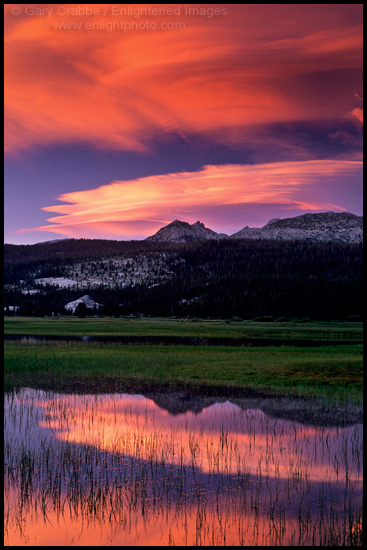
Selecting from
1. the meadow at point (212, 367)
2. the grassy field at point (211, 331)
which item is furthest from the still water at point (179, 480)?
the grassy field at point (211, 331)

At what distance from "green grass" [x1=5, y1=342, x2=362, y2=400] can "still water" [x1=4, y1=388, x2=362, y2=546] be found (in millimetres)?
9943

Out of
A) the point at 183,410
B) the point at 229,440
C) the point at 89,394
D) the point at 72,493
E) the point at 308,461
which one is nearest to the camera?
the point at 72,493

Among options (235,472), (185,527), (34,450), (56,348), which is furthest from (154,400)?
(56,348)

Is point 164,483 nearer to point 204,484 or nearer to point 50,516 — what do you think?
point 204,484

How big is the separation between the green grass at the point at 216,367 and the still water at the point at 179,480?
9943mm

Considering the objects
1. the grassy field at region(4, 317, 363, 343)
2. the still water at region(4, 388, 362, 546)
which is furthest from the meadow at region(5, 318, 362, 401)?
the grassy field at region(4, 317, 363, 343)

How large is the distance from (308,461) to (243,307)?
151939mm

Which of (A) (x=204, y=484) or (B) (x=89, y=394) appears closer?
(A) (x=204, y=484)

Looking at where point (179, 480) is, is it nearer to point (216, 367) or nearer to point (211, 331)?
point (216, 367)

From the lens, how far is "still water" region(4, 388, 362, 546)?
10789 mm

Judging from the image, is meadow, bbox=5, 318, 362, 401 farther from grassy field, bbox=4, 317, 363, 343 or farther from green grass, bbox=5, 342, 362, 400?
grassy field, bbox=4, 317, 363, 343

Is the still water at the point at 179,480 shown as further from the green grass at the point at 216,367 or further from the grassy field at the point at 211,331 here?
the grassy field at the point at 211,331

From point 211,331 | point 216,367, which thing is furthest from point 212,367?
point 211,331

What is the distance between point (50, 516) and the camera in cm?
1145
